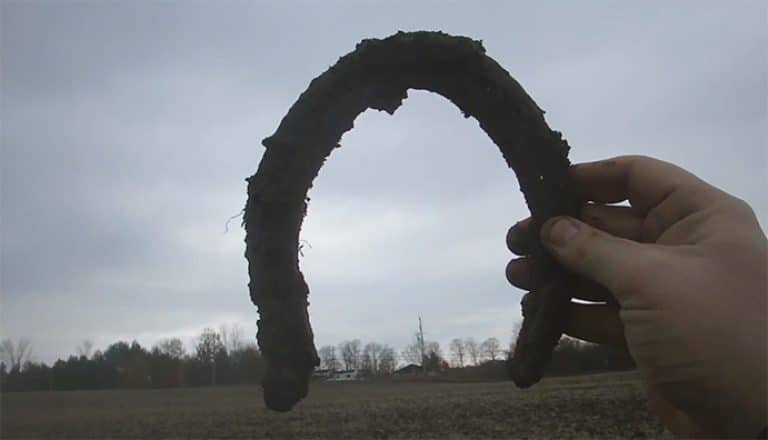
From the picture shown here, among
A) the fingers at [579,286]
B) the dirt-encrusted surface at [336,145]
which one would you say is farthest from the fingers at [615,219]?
the fingers at [579,286]

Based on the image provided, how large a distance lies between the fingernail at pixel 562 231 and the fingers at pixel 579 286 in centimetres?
62

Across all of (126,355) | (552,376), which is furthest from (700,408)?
(126,355)

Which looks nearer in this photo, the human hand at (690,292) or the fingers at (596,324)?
the human hand at (690,292)

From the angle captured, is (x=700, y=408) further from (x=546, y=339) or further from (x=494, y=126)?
(x=494, y=126)

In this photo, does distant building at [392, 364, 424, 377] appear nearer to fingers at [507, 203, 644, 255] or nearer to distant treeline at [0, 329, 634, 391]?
distant treeline at [0, 329, 634, 391]

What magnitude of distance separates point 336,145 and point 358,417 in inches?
928

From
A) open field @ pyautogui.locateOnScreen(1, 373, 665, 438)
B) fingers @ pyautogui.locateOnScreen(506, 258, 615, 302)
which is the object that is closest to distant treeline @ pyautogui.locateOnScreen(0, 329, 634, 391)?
open field @ pyautogui.locateOnScreen(1, 373, 665, 438)

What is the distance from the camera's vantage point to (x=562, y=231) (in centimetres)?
427

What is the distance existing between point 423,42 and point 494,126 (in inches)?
35.1

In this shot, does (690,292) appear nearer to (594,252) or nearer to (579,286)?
(594,252)

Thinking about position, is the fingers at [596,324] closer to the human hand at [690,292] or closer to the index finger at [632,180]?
the human hand at [690,292]

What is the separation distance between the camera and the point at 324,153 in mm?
4492

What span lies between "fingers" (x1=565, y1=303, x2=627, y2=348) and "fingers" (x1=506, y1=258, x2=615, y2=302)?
7 cm

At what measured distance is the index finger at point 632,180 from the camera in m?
4.16
